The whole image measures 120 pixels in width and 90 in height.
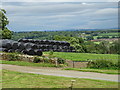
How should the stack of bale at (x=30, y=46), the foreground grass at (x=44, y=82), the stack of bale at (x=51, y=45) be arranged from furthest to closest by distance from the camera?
the stack of bale at (x=51, y=45) < the stack of bale at (x=30, y=46) < the foreground grass at (x=44, y=82)

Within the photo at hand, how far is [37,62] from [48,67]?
8.06 feet

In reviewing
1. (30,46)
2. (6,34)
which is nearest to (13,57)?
(30,46)

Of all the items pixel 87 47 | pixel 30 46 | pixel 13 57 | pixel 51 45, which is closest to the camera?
pixel 13 57

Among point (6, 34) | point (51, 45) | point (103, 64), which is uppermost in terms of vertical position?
point (6, 34)

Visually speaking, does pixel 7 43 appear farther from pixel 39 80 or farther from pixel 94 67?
pixel 39 80

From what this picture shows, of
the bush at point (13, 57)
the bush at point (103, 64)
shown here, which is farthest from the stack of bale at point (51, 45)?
the bush at point (103, 64)

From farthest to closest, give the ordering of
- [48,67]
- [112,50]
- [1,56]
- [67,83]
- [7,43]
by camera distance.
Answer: [112,50] < [7,43] < [1,56] < [48,67] < [67,83]

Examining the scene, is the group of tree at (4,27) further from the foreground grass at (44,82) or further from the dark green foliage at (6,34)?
the foreground grass at (44,82)

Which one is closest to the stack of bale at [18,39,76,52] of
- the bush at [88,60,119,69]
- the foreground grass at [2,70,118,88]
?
the bush at [88,60,119,69]

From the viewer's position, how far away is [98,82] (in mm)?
13055

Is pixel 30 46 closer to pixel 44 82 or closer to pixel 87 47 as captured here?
pixel 44 82

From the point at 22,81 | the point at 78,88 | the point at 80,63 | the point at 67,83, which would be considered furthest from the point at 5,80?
the point at 80,63

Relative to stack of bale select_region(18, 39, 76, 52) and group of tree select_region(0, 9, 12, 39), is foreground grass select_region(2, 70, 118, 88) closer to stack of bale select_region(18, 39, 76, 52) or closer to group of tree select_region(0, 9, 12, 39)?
stack of bale select_region(18, 39, 76, 52)

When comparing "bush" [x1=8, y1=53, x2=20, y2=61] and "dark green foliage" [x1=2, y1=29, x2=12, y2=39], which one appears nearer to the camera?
"bush" [x1=8, y1=53, x2=20, y2=61]
